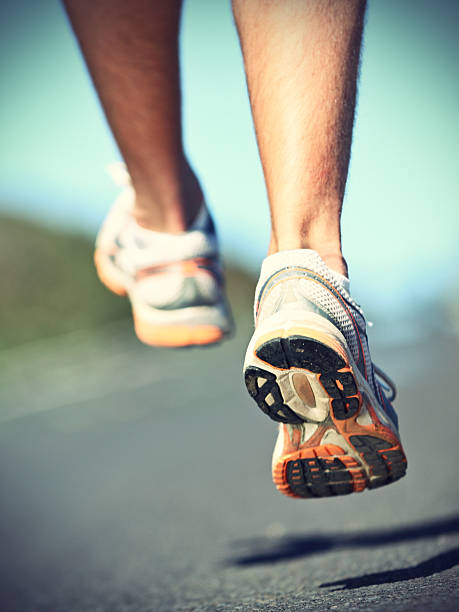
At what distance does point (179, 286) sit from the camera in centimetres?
150

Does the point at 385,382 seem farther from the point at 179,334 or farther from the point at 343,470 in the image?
the point at 179,334

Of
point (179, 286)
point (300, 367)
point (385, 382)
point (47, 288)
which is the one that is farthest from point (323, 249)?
point (47, 288)

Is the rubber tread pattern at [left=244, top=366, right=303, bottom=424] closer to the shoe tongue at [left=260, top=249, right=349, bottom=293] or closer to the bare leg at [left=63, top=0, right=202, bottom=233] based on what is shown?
the shoe tongue at [left=260, top=249, right=349, bottom=293]

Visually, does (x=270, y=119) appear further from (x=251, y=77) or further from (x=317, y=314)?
(x=317, y=314)

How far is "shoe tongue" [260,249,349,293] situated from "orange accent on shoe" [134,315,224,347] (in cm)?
55

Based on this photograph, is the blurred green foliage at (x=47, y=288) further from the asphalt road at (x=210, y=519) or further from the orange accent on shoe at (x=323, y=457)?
the orange accent on shoe at (x=323, y=457)

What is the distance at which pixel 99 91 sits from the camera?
1.33m

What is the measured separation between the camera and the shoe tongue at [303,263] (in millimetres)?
904

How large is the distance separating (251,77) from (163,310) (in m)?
0.72

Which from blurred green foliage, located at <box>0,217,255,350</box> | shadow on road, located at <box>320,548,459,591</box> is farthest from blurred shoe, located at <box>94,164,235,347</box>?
blurred green foliage, located at <box>0,217,255,350</box>

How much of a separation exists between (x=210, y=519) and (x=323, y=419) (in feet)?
4.45

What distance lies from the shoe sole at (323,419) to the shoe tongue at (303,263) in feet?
0.37

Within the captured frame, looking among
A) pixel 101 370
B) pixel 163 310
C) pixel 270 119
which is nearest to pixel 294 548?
pixel 163 310

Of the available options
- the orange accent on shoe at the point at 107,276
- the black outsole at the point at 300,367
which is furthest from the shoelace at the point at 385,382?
the orange accent on shoe at the point at 107,276
